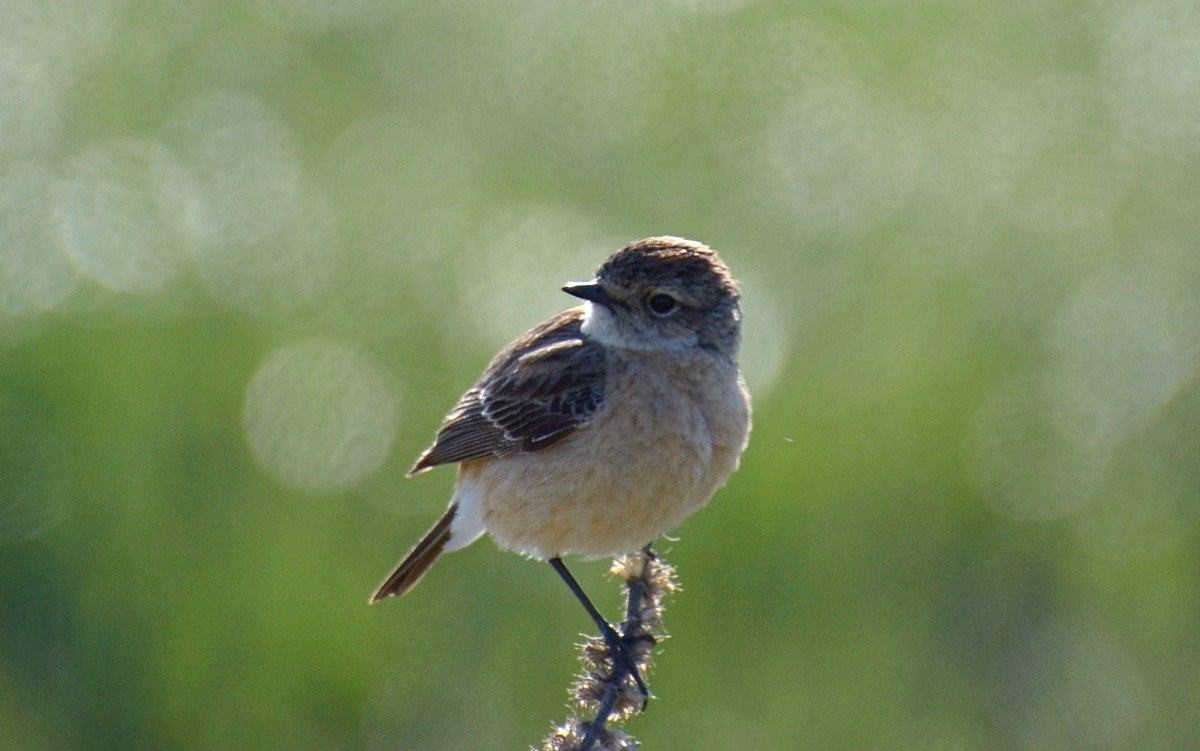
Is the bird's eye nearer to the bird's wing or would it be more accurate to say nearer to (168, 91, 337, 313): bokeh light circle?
the bird's wing

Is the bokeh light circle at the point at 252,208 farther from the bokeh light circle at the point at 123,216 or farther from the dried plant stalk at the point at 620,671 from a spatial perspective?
the dried plant stalk at the point at 620,671

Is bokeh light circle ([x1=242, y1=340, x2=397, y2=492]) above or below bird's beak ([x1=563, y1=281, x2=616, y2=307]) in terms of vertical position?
below

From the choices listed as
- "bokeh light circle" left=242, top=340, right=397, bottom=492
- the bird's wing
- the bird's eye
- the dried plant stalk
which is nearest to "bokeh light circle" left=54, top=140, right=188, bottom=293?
"bokeh light circle" left=242, top=340, right=397, bottom=492

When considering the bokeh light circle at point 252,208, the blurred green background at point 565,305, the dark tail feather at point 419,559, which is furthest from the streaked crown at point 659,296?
the bokeh light circle at point 252,208

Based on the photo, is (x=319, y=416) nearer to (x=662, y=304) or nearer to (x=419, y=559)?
(x=419, y=559)

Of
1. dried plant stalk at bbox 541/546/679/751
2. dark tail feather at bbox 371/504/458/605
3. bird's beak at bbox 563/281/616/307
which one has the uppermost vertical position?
bird's beak at bbox 563/281/616/307

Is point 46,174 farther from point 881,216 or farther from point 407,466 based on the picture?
point 881,216

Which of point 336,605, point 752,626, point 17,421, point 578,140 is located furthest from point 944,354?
point 17,421
